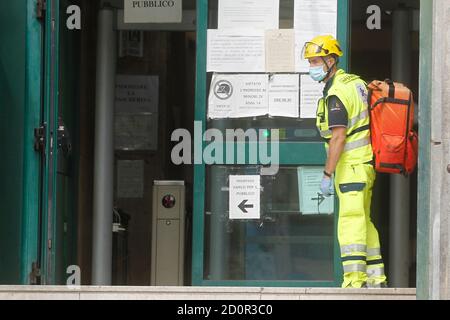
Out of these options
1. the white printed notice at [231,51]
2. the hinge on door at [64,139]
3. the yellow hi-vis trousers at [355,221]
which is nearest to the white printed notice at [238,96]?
the white printed notice at [231,51]

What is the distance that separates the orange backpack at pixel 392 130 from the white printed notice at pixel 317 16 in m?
0.92

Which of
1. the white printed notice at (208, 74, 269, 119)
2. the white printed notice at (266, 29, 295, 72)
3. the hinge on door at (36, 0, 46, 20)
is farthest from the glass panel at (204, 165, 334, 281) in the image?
the hinge on door at (36, 0, 46, 20)

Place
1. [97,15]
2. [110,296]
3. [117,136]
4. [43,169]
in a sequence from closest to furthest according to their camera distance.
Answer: [110,296] → [43,169] → [97,15] → [117,136]

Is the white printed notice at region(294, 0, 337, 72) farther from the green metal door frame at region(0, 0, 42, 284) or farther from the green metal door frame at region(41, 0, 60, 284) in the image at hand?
the green metal door frame at region(0, 0, 42, 284)

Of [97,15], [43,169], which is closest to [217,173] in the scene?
[43,169]

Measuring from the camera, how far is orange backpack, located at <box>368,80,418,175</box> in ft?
26.7

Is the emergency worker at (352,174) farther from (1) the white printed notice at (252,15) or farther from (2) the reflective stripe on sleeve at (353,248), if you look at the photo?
(1) the white printed notice at (252,15)

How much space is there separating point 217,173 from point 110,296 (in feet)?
5.38

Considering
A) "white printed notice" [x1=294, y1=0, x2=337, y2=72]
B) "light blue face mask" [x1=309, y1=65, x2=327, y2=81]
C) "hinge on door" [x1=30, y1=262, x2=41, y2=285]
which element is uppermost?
"white printed notice" [x1=294, y1=0, x2=337, y2=72]

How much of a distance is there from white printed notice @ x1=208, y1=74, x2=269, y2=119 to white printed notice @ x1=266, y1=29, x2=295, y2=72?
0.12 metres

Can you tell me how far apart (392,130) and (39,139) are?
2.59m

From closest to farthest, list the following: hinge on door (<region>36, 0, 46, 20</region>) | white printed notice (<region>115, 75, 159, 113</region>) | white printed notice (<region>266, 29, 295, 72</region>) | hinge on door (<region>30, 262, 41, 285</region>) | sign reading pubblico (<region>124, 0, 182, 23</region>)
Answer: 1. hinge on door (<region>30, 262, 41, 285</region>)
2. hinge on door (<region>36, 0, 46, 20</region>)
3. white printed notice (<region>266, 29, 295, 72</region>)
4. sign reading pubblico (<region>124, 0, 182, 23</region>)
5. white printed notice (<region>115, 75, 159, 113</region>)

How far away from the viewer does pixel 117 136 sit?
37.6 feet
